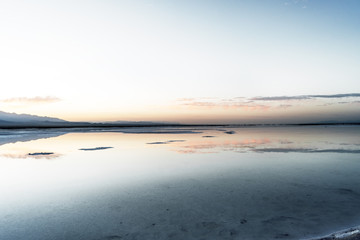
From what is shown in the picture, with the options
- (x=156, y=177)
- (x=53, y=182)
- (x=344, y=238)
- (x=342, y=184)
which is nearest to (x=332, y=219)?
→ (x=344, y=238)

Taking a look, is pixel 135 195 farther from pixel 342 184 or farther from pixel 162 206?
pixel 342 184

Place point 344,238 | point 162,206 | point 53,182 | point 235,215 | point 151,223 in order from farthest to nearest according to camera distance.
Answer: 1. point 53,182
2. point 162,206
3. point 235,215
4. point 151,223
5. point 344,238

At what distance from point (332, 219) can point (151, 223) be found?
3835mm

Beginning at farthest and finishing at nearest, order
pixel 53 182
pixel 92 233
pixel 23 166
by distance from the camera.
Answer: pixel 23 166 → pixel 53 182 → pixel 92 233

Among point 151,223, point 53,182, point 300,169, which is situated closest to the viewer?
point 151,223

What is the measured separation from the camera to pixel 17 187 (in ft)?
25.8

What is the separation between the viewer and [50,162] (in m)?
12.2

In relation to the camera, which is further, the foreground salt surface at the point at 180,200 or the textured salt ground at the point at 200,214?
the foreground salt surface at the point at 180,200

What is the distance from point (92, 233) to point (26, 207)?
269cm

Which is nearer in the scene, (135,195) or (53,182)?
(135,195)

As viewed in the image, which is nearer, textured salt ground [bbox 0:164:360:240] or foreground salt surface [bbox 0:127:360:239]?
textured salt ground [bbox 0:164:360:240]

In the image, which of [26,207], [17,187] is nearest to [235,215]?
[26,207]

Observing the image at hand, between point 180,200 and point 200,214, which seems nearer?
point 200,214

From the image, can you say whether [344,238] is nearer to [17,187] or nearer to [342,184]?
[342,184]
